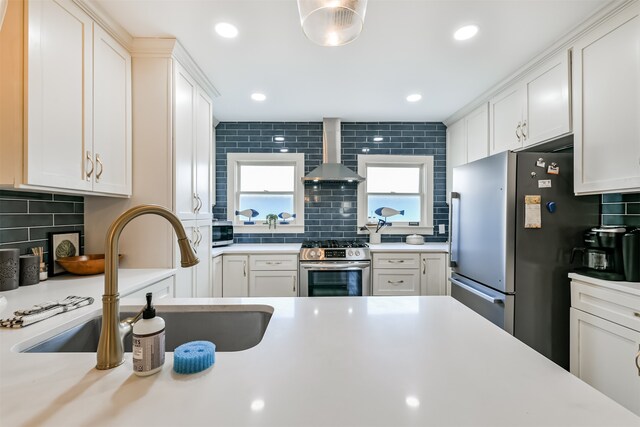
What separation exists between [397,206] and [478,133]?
124cm

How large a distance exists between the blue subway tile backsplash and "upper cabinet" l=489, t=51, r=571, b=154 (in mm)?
996

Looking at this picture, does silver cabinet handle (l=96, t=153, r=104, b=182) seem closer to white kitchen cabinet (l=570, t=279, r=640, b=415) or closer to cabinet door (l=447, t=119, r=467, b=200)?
white kitchen cabinet (l=570, t=279, r=640, b=415)

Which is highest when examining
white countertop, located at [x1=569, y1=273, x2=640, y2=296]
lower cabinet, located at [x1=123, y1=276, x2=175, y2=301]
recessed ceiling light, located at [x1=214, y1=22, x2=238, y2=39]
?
recessed ceiling light, located at [x1=214, y1=22, x2=238, y2=39]

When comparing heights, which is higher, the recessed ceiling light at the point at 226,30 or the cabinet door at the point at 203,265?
the recessed ceiling light at the point at 226,30

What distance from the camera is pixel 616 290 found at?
5.14 feet

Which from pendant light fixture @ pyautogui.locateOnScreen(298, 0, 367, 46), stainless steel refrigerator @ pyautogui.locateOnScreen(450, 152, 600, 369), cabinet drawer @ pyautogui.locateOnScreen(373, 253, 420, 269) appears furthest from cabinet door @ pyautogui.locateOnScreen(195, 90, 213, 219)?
stainless steel refrigerator @ pyautogui.locateOnScreen(450, 152, 600, 369)

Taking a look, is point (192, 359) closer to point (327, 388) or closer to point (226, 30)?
point (327, 388)

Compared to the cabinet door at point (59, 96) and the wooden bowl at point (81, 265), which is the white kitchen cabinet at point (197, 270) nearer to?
the wooden bowl at point (81, 265)

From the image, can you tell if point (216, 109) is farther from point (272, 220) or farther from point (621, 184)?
point (621, 184)

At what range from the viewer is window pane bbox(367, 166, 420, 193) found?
3766mm

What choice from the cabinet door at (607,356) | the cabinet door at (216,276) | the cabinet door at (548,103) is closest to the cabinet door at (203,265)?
the cabinet door at (216,276)

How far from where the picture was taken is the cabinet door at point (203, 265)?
241 cm

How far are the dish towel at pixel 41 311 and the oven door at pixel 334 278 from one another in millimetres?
1979

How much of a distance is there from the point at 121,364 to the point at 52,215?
5.37 feet
